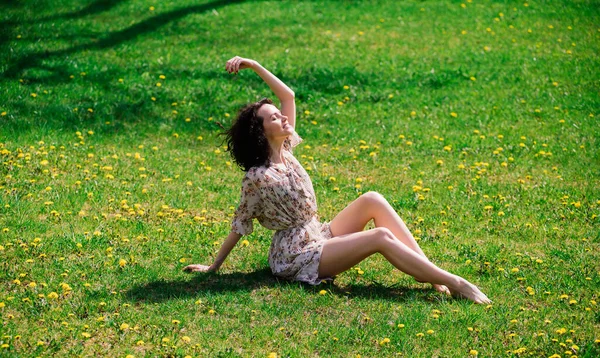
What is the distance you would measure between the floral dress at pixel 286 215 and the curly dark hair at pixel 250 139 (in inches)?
3.3

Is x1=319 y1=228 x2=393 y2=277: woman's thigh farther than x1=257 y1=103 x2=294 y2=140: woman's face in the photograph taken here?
No

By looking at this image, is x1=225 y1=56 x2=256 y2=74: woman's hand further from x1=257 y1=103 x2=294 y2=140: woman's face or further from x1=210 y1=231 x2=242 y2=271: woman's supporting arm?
x1=210 y1=231 x2=242 y2=271: woman's supporting arm

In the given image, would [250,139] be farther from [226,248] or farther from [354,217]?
[354,217]

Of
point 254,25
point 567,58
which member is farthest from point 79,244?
point 567,58

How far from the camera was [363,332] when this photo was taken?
5.03 meters

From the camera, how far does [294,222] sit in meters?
5.73

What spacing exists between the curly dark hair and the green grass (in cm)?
64

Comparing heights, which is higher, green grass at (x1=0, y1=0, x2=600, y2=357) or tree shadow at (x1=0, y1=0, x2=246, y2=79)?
tree shadow at (x1=0, y1=0, x2=246, y2=79)

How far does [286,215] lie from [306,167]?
115 inches

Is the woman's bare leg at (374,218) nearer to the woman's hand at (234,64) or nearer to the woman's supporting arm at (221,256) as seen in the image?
the woman's supporting arm at (221,256)

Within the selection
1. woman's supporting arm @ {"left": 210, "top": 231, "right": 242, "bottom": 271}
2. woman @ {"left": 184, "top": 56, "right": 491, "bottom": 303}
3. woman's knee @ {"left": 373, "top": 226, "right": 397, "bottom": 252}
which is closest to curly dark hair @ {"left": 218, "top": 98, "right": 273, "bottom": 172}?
woman @ {"left": 184, "top": 56, "right": 491, "bottom": 303}

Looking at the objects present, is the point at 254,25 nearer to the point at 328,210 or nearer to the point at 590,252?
the point at 328,210

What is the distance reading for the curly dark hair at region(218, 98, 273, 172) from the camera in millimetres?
5691

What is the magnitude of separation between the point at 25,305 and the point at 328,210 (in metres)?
3.10
